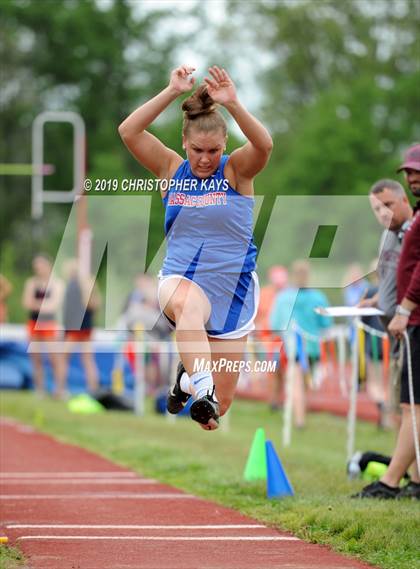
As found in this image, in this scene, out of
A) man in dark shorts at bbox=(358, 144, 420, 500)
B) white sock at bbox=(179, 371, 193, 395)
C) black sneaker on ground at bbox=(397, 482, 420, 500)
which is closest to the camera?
white sock at bbox=(179, 371, 193, 395)

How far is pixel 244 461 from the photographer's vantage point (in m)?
11.3

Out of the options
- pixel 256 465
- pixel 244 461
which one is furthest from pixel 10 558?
pixel 244 461

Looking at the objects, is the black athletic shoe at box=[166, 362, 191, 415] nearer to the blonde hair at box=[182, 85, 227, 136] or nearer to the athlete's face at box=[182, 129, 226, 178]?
the athlete's face at box=[182, 129, 226, 178]

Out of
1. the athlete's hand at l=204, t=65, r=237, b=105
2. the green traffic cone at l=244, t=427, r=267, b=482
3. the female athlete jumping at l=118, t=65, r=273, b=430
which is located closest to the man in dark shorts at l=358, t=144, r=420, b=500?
the female athlete jumping at l=118, t=65, r=273, b=430

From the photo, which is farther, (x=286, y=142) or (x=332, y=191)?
(x=286, y=142)

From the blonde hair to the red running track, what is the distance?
7.04 feet

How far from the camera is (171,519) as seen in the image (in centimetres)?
766

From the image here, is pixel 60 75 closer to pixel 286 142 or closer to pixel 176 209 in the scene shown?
pixel 286 142

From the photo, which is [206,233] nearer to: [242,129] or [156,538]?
[242,129]

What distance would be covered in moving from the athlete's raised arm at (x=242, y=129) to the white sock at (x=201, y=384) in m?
1.07

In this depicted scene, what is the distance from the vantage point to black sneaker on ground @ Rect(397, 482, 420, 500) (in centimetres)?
824

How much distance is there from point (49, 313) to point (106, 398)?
5.42ft

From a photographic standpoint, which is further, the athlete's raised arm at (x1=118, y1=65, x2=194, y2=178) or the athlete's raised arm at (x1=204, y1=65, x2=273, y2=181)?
the athlete's raised arm at (x1=118, y1=65, x2=194, y2=178)

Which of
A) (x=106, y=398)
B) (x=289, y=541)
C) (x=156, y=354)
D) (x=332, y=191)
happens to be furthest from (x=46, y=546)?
(x=332, y=191)
